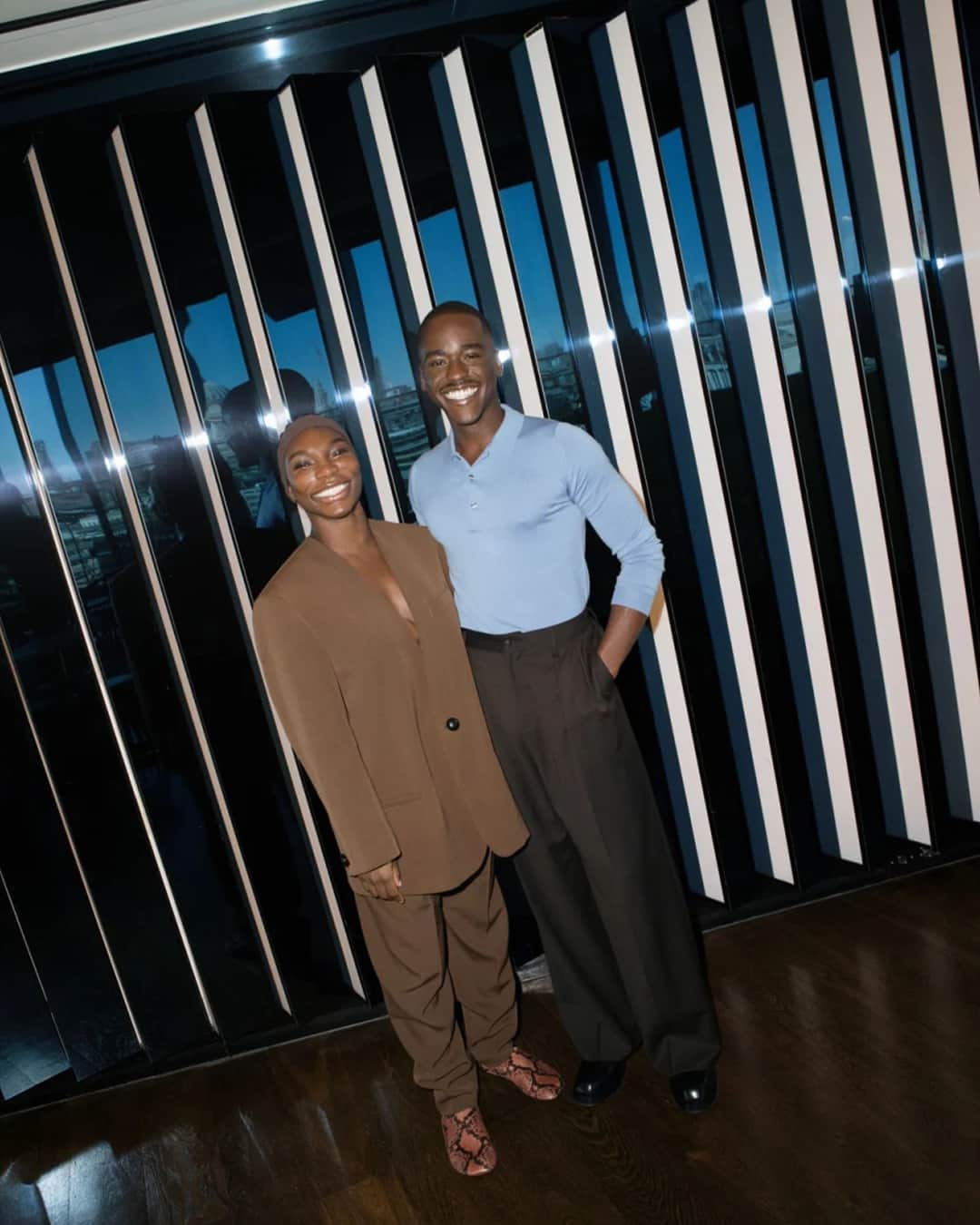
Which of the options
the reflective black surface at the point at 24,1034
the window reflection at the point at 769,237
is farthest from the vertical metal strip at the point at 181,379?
the window reflection at the point at 769,237

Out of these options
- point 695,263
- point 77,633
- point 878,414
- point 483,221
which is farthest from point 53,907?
point 878,414

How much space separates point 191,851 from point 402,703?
3.50 ft

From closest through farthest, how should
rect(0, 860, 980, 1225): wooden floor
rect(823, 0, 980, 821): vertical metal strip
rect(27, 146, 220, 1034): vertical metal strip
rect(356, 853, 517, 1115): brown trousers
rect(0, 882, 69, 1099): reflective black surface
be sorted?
rect(0, 860, 980, 1225): wooden floor < rect(356, 853, 517, 1115): brown trousers < rect(27, 146, 220, 1034): vertical metal strip < rect(823, 0, 980, 821): vertical metal strip < rect(0, 882, 69, 1099): reflective black surface

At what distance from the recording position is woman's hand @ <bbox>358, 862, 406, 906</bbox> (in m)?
1.95

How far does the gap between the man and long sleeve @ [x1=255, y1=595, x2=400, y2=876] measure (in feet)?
1.10

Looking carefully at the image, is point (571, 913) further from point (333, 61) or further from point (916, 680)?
point (333, 61)

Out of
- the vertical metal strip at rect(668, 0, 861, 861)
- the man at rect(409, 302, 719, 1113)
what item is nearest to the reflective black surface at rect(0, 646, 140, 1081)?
the man at rect(409, 302, 719, 1113)

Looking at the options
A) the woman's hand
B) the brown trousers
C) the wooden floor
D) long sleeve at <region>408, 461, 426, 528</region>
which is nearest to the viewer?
the wooden floor

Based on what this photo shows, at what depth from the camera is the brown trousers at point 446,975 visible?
81.7 inches

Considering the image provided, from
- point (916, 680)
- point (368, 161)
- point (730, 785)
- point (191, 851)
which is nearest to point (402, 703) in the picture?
point (191, 851)

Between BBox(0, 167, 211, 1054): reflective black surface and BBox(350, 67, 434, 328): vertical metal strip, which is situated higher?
BBox(350, 67, 434, 328): vertical metal strip

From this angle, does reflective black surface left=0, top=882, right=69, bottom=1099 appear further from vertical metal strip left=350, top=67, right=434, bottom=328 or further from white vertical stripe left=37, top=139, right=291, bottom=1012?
vertical metal strip left=350, top=67, right=434, bottom=328

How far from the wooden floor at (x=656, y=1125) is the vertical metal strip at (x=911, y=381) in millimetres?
518

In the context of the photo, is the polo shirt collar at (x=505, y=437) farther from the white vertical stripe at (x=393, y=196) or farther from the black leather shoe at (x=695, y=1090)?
the black leather shoe at (x=695, y=1090)
